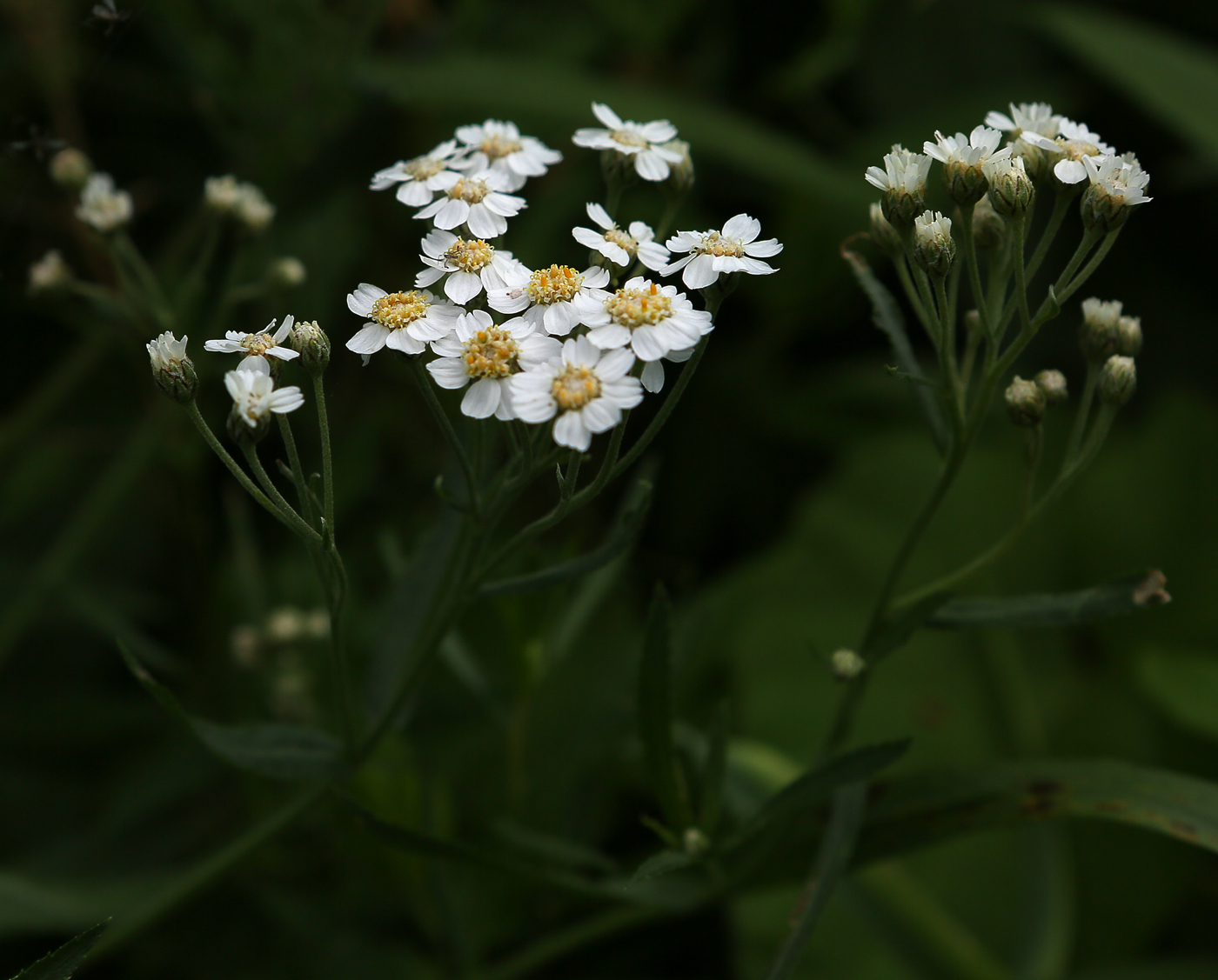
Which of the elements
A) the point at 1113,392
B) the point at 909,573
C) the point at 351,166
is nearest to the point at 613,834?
the point at 909,573

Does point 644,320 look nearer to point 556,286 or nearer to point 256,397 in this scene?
point 556,286

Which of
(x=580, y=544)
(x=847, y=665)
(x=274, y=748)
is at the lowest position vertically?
(x=580, y=544)

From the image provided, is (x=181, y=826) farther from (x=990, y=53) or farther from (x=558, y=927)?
(x=990, y=53)

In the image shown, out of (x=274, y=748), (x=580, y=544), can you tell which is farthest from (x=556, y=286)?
(x=580, y=544)

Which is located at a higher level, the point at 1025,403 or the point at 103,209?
the point at 1025,403

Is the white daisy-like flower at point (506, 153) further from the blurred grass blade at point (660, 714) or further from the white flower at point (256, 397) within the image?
the blurred grass blade at point (660, 714)

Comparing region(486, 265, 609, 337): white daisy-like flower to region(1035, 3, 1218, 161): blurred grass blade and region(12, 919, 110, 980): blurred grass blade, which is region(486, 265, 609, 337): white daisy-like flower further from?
region(1035, 3, 1218, 161): blurred grass blade

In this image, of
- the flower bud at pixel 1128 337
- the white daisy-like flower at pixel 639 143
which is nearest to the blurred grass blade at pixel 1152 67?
the flower bud at pixel 1128 337
